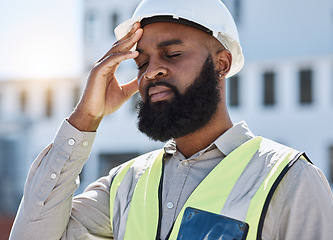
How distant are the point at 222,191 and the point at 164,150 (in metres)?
0.52

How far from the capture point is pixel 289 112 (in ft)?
72.1

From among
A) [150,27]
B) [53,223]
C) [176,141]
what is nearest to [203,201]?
[176,141]

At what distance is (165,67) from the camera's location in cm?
230

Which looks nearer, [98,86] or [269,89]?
[98,86]

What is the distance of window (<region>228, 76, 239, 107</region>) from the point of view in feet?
73.9

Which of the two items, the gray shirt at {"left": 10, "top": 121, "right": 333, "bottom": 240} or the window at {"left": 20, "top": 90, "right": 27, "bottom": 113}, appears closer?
the gray shirt at {"left": 10, "top": 121, "right": 333, "bottom": 240}

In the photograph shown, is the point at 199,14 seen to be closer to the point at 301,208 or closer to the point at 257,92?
the point at 301,208

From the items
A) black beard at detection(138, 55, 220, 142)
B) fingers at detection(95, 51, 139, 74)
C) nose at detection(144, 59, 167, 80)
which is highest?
fingers at detection(95, 51, 139, 74)

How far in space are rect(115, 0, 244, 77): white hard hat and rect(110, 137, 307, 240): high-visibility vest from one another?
1.81ft

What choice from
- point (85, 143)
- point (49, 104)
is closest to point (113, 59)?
point (85, 143)

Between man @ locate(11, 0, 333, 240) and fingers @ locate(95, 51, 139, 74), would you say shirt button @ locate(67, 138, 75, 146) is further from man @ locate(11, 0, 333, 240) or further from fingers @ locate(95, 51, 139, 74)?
fingers @ locate(95, 51, 139, 74)

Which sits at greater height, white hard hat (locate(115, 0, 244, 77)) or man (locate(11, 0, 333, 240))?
white hard hat (locate(115, 0, 244, 77))

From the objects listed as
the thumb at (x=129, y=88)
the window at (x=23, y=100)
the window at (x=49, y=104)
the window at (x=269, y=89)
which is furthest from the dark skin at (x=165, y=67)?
the window at (x=23, y=100)

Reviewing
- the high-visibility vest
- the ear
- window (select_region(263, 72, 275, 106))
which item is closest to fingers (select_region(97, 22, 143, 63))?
the ear
